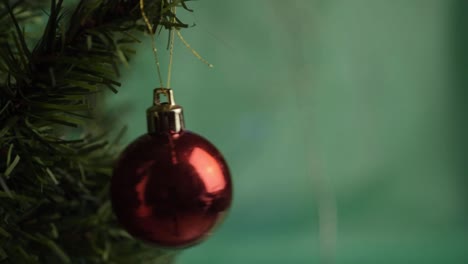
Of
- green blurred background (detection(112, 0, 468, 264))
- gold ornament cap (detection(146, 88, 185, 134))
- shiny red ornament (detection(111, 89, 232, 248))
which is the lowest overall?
shiny red ornament (detection(111, 89, 232, 248))

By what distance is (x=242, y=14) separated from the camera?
1.05 meters

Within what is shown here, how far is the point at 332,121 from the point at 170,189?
761mm

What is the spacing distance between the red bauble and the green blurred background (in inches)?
25.0

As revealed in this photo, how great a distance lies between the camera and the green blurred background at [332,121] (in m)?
1.05

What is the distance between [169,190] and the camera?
38cm

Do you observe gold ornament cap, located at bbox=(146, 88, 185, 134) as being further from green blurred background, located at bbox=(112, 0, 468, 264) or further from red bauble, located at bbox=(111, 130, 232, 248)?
green blurred background, located at bbox=(112, 0, 468, 264)

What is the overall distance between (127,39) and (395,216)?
80cm

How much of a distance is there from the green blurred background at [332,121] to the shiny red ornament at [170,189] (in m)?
0.63

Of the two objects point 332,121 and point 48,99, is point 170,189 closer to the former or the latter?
point 48,99

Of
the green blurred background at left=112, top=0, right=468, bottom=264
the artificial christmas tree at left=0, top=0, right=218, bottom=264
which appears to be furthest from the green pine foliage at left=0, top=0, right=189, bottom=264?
the green blurred background at left=112, top=0, right=468, bottom=264

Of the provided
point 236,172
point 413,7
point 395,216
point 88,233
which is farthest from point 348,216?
point 88,233

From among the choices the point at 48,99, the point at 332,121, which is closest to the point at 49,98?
the point at 48,99

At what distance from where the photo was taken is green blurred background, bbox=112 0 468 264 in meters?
1.05

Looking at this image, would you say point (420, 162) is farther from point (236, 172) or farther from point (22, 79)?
point (22, 79)
